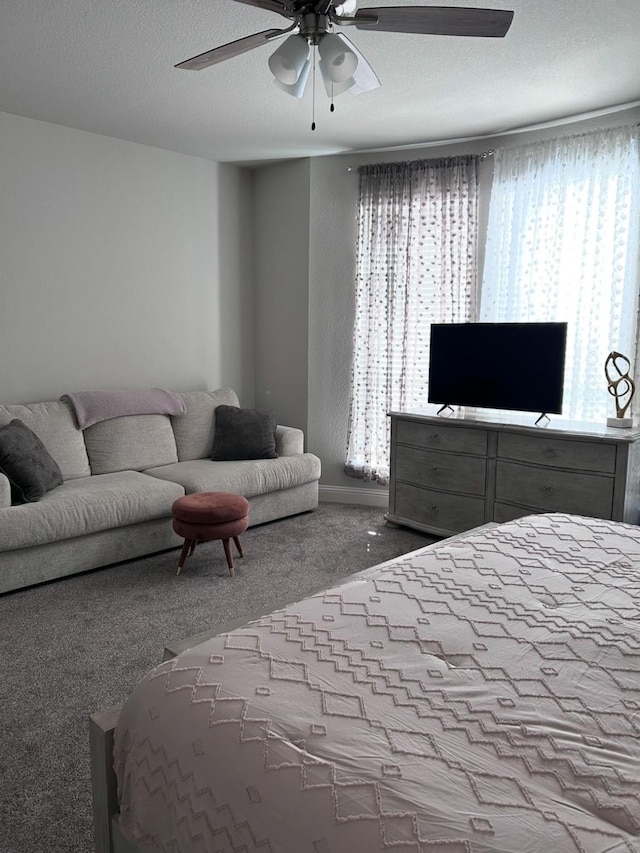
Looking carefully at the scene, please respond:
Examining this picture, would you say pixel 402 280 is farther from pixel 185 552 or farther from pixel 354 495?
pixel 185 552

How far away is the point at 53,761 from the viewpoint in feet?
6.89

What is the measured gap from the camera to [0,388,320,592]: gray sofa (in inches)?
137

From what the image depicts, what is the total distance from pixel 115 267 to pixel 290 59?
2820 millimetres

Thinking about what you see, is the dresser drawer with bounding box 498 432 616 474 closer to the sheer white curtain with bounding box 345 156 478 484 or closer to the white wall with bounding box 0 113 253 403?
the sheer white curtain with bounding box 345 156 478 484

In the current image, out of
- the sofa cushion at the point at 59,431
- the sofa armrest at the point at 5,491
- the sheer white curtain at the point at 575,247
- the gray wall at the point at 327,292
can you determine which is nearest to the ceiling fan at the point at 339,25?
the sheer white curtain at the point at 575,247

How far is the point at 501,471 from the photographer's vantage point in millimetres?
4059

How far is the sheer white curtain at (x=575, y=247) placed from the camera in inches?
157

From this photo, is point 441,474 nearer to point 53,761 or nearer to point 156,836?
point 53,761

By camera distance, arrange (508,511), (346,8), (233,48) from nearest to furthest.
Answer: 1. (346,8)
2. (233,48)
3. (508,511)

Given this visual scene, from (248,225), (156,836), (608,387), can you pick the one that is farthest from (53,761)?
(248,225)

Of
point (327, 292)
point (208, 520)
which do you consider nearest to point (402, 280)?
point (327, 292)

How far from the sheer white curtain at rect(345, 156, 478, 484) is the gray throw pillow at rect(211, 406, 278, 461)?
0.78 m

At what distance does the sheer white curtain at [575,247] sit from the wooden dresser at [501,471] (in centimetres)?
61

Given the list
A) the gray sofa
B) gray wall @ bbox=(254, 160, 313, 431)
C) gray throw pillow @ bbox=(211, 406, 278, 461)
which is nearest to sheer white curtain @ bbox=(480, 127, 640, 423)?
gray wall @ bbox=(254, 160, 313, 431)
